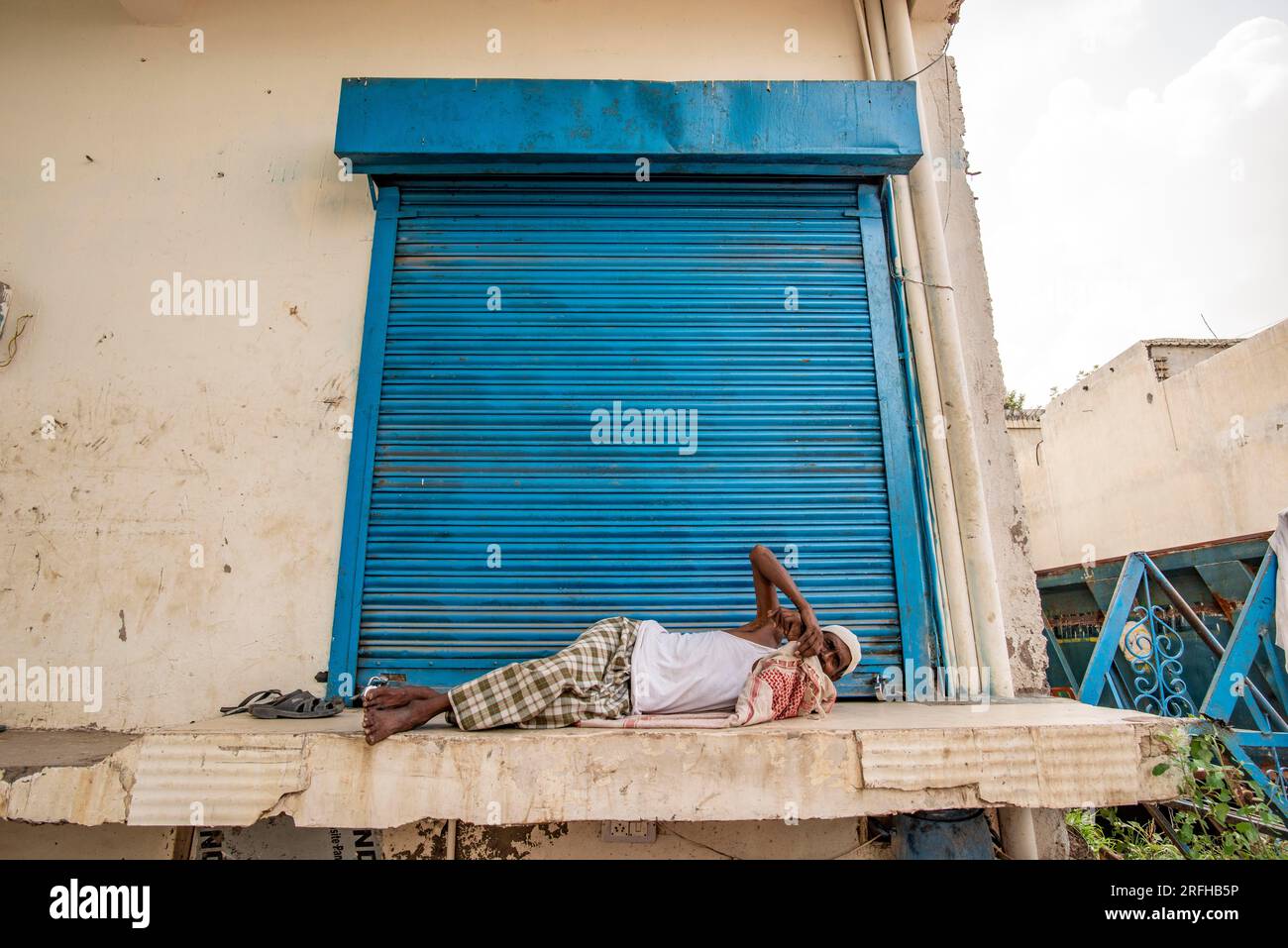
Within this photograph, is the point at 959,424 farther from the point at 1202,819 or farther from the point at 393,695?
the point at 393,695

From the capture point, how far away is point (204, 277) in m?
4.05

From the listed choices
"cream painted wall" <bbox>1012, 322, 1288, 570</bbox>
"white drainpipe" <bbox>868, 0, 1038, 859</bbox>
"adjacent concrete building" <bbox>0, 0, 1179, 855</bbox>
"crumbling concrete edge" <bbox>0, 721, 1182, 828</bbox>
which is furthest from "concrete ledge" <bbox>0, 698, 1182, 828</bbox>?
"cream painted wall" <bbox>1012, 322, 1288, 570</bbox>

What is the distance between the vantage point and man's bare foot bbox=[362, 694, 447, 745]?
2.39 metres

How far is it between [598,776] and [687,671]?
28.3 inches

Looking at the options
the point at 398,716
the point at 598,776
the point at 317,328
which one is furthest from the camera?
the point at 317,328

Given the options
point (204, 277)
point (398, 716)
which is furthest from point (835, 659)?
point (204, 277)

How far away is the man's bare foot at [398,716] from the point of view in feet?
7.84

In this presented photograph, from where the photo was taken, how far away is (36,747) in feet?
9.55

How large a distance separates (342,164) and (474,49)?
1.10 metres

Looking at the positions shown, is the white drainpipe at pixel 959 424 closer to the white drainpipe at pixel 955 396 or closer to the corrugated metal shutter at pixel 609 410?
the white drainpipe at pixel 955 396

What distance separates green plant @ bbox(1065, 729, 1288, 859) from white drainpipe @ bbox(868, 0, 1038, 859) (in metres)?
0.74

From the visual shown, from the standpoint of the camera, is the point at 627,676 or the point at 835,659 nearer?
the point at 627,676
